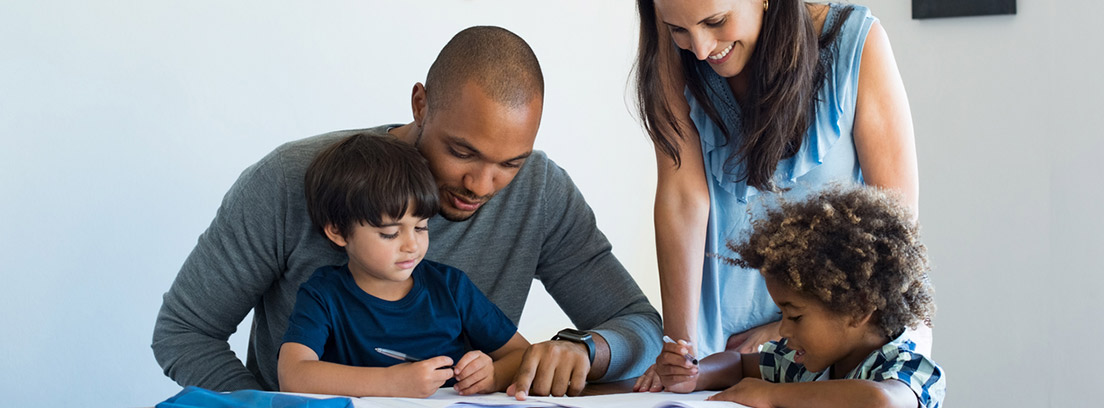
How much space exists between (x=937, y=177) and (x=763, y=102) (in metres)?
1.64

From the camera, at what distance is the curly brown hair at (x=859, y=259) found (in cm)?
121

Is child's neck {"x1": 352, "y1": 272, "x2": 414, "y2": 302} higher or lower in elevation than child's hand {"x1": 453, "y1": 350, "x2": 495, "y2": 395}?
higher

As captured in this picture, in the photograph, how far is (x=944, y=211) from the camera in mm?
2975

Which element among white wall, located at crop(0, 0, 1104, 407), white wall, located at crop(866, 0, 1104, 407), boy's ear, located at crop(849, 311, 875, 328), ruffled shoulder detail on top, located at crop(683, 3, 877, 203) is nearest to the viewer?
boy's ear, located at crop(849, 311, 875, 328)

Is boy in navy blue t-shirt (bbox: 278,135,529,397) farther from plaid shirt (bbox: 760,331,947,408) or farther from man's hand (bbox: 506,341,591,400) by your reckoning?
plaid shirt (bbox: 760,331,947,408)

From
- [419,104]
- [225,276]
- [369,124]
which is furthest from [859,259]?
[369,124]

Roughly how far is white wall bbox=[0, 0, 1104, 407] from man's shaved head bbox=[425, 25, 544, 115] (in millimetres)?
986

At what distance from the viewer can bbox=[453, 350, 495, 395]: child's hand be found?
4.26ft

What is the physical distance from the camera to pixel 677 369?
1.35 meters

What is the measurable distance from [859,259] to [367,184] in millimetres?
648

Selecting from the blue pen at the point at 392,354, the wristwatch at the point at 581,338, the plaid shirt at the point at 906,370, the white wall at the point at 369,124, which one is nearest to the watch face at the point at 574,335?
the wristwatch at the point at 581,338

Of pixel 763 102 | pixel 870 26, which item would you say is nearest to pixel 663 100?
pixel 763 102

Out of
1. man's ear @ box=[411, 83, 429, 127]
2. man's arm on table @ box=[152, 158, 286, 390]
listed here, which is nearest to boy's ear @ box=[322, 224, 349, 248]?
man's arm on table @ box=[152, 158, 286, 390]

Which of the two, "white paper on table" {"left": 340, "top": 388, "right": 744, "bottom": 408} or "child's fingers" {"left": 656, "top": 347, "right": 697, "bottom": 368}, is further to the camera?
"child's fingers" {"left": 656, "top": 347, "right": 697, "bottom": 368}
